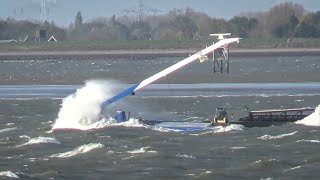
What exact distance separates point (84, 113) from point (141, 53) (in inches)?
4755

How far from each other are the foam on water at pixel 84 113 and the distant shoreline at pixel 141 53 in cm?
10484

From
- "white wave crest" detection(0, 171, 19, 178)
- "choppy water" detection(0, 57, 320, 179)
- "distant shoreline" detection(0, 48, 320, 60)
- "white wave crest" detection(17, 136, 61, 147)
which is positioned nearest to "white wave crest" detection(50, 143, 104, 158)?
"choppy water" detection(0, 57, 320, 179)

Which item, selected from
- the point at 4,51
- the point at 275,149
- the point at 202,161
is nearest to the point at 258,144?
the point at 275,149

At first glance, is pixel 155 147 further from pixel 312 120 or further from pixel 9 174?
pixel 312 120

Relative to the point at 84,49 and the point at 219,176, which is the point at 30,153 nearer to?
the point at 219,176

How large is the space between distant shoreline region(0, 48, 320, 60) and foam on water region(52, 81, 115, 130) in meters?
105

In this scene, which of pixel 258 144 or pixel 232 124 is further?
pixel 232 124

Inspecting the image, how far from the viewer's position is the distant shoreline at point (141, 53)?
157 meters

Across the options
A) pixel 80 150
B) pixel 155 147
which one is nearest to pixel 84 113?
pixel 80 150

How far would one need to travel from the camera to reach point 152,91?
80125mm

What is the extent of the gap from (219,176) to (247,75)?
6648cm

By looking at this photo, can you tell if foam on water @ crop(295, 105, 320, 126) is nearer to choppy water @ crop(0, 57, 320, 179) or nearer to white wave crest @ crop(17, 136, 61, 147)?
choppy water @ crop(0, 57, 320, 179)

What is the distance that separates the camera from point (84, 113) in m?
50.8

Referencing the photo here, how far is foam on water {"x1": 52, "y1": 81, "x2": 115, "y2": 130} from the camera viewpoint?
5041 centimetres
